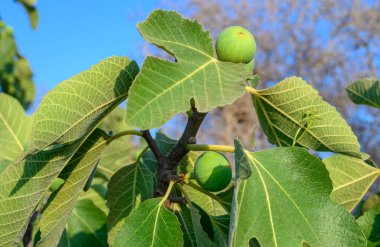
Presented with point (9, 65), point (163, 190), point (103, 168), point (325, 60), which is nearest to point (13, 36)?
point (9, 65)

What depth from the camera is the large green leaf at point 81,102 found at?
885mm

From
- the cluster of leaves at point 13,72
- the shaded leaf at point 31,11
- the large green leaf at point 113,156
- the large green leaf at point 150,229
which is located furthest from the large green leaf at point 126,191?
the cluster of leaves at point 13,72

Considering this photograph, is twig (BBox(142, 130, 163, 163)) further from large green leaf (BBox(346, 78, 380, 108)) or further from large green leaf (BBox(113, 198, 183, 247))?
large green leaf (BBox(346, 78, 380, 108))

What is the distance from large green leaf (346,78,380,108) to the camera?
155cm

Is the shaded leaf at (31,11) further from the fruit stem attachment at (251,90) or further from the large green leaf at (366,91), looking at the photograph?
the fruit stem attachment at (251,90)

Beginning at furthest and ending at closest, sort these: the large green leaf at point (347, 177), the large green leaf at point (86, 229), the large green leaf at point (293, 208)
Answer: the large green leaf at point (86, 229)
the large green leaf at point (347, 177)
the large green leaf at point (293, 208)

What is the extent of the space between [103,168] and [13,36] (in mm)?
3238

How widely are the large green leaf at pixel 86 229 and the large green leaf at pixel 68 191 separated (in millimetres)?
444

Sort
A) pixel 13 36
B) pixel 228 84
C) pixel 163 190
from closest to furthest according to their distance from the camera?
pixel 228 84 < pixel 163 190 < pixel 13 36

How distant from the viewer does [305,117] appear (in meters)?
1.01

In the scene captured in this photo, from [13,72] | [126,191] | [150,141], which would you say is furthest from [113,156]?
[13,72]

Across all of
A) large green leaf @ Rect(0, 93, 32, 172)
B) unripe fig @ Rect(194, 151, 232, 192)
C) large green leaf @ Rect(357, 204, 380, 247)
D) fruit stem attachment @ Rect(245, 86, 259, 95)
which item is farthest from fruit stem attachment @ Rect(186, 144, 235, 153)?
large green leaf @ Rect(0, 93, 32, 172)

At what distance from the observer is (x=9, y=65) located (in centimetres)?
476

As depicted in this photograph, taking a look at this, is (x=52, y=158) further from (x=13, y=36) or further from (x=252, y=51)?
(x=13, y=36)
